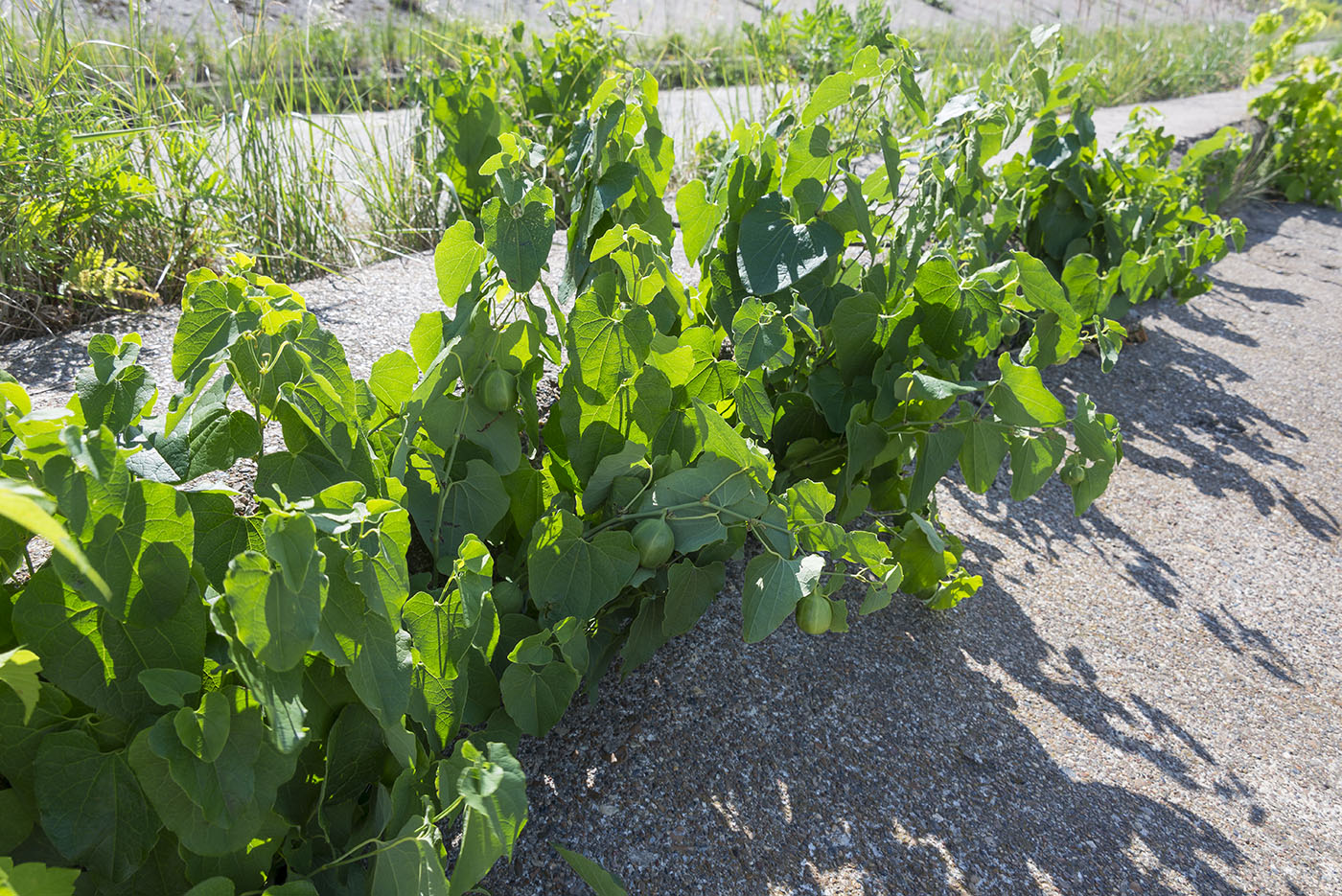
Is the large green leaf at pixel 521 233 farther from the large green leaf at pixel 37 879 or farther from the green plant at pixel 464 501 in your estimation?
the large green leaf at pixel 37 879

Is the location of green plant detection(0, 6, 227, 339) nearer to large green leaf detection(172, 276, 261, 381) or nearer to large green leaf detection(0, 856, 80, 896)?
large green leaf detection(172, 276, 261, 381)

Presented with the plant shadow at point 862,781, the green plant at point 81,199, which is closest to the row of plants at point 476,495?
the plant shadow at point 862,781

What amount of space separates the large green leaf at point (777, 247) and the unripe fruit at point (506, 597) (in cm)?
55

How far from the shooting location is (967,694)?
1591 mm

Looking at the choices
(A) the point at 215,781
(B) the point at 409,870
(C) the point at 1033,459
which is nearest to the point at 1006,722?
(C) the point at 1033,459

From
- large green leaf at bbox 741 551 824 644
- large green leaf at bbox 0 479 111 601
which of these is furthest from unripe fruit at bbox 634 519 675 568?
large green leaf at bbox 0 479 111 601

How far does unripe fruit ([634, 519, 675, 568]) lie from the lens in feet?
3.56

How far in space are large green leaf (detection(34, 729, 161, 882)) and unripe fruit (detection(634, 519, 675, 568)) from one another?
1.84 ft

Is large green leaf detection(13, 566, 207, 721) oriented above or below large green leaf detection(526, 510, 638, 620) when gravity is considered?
above

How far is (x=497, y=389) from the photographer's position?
1.12 metres

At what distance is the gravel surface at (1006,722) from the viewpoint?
1.23 metres

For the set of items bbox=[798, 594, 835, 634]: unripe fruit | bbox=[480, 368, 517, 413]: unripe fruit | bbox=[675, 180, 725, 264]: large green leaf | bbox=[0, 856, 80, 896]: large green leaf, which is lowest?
bbox=[798, 594, 835, 634]: unripe fruit

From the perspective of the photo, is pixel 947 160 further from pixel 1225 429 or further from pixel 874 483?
pixel 1225 429

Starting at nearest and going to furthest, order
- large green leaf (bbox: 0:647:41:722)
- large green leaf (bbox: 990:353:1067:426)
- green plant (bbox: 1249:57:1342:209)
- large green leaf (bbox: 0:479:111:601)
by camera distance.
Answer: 1. large green leaf (bbox: 0:479:111:601)
2. large green leaf (bbox: 0:647:41:722)
3. large green leaf (bbox: 990:353:1067:426)
4. green plant (bbox: 1249:57:1342:209)
